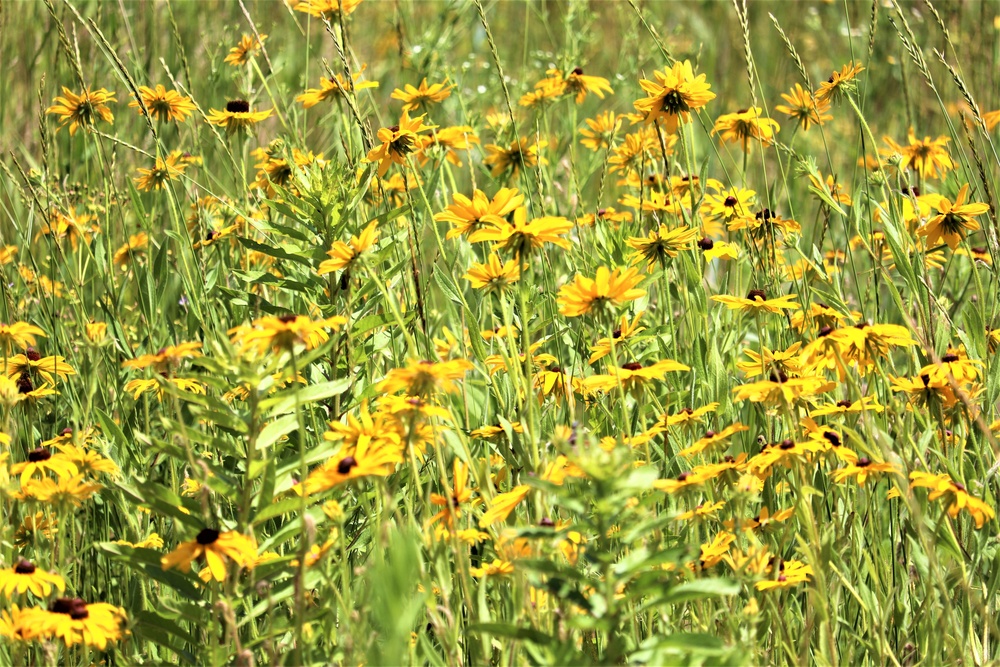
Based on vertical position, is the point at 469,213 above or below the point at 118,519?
above

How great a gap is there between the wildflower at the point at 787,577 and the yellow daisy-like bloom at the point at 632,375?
307 mm

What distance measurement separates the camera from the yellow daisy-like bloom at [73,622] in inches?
46.1

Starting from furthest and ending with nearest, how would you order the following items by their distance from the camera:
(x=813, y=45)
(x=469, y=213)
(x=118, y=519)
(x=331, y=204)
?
(x=813, y=45)
(x=118, y=519)
(x=331, y=204)
(x=469, y=213)

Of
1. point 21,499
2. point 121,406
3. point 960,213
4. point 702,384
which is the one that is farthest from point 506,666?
point 960,213

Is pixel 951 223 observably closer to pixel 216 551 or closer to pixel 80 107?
pixel 216 551

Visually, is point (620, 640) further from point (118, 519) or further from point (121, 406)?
point (121, 406)

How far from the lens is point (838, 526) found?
5.44 ft

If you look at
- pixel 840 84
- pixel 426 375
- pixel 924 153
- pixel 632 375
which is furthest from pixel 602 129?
pixel 426 375

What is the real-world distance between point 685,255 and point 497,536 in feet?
2.73

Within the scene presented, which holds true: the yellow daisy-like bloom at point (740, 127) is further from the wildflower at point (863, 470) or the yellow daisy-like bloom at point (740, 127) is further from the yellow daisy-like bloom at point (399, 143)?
the wildflower at point (863, 470)

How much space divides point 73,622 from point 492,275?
686 mm

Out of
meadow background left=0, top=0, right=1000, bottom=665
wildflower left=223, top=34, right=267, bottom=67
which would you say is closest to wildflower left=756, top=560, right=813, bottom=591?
meadow background left=0, top=0, right=1000, bottom=665

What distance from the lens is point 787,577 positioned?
1408 millimetres

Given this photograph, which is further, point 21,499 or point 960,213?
point 960,213
